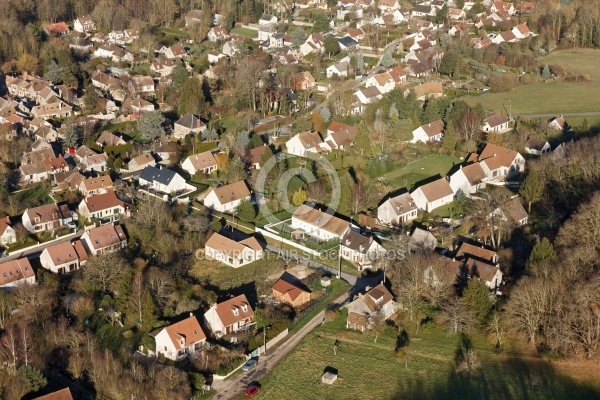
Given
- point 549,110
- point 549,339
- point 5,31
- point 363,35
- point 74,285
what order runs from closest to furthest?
point 549,339, point 74,285, point 549,110, point 5,31, point 363,35

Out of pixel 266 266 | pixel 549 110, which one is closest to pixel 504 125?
pixel 549 110

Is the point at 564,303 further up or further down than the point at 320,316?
further up

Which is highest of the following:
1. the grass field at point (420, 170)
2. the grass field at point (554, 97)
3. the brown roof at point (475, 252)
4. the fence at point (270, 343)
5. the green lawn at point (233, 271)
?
the brown roof at point (475, 252)

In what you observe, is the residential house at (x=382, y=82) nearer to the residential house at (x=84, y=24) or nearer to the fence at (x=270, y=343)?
the fence at (x=270, y=343)

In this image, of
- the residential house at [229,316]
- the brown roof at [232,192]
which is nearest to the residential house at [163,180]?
the brown roof at [232,192]

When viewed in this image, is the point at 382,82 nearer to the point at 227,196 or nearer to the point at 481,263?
the point at 227,196

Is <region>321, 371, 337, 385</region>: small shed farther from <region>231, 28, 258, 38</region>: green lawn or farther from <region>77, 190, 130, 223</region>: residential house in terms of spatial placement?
<region>231, 28, 258, 38</region>: green lawn

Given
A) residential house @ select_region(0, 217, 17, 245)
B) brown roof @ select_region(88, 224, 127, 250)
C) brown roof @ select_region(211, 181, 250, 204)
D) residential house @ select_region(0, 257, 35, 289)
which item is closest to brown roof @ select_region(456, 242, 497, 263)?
brown roof @ select_region(211, 181, 250, 204)

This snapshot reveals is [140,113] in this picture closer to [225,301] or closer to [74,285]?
[74,285]
